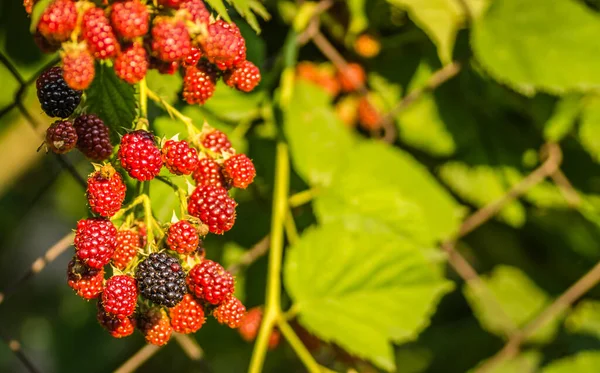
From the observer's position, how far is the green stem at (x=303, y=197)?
123 centimetres

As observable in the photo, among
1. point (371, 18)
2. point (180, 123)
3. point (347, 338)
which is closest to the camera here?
point (180, 123)

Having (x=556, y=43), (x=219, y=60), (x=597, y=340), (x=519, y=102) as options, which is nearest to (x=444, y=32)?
(x=556, y=43)

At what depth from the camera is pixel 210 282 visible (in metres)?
0.73

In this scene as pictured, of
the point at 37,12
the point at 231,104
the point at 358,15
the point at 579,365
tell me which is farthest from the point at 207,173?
the point at 579,365

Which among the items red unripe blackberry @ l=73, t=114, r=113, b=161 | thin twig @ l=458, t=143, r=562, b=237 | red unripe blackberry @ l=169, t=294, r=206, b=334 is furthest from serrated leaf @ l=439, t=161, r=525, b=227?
red unripe blackberry @ l=73, t=114, r=113, b=161

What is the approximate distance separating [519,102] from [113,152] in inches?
36.4

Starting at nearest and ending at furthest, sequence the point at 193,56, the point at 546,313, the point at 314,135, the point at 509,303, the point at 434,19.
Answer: the point at 193,56, the point at 434,19, the point at 314,135, the point at 546,313, the point at 509,303

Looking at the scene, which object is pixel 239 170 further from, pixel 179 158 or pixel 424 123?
pixel 424 123

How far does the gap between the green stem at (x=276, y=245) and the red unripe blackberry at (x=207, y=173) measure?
39 cm

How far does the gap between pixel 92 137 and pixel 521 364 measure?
124 cm

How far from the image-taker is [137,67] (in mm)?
625

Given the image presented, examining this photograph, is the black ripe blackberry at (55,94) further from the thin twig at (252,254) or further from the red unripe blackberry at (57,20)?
the thin twig at (252,254)

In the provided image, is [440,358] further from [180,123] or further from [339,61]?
[180,123]

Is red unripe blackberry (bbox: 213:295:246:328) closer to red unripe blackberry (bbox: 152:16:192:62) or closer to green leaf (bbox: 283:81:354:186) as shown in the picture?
red unripe blackberry (bbox: 152:16:192:62)
